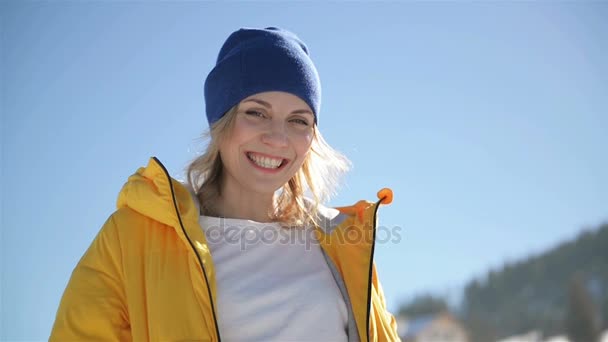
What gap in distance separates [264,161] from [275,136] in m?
0.15

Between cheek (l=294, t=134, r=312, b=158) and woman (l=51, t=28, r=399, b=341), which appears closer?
woman (l=51, t=28, r=399, b=341)

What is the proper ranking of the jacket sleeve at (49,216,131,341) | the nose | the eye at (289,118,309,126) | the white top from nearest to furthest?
the jacket sleeve at (49,216,131,341) → the white top → the nose → the eye at (289,118,309,126)

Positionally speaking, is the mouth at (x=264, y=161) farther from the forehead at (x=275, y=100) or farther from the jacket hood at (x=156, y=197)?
the jacket hood at (x=156, y=197)

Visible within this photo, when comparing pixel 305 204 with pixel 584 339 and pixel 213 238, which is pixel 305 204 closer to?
pixel 213 238

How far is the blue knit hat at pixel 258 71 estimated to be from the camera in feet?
9.55

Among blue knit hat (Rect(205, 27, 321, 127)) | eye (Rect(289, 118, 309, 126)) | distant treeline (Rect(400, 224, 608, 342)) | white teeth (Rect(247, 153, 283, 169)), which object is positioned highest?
distant treeline (Rect(400, 224, 608, 342))

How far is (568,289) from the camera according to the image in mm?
17297

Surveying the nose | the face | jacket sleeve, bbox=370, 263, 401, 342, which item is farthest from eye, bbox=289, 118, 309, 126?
jacket sleeve, bbox=370, 263, 401, 342

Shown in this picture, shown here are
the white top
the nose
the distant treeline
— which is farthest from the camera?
the distant treeline

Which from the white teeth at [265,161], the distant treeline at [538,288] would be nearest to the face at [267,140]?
the white teeth at [265,161]

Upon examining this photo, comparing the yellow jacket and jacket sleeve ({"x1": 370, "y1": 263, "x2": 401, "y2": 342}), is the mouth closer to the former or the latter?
the yellow jacket

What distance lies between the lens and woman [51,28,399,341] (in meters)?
2.45

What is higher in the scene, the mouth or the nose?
the nose

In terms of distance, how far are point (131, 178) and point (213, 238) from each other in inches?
17.5
